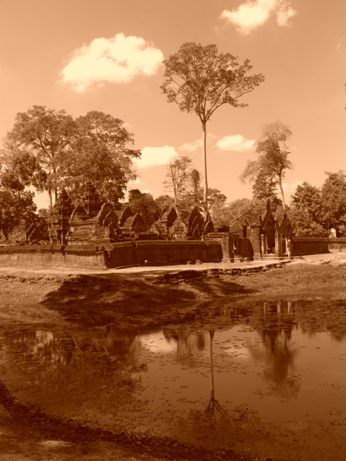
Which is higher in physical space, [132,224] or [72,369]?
[132,224]

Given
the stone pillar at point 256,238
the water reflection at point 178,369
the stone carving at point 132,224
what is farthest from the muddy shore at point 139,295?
the stone carving at point 132,224

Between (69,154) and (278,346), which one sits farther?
(69,154)

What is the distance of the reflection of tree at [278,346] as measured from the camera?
1008 centimetres

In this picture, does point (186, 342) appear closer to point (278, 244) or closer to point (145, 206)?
point (278, 244)

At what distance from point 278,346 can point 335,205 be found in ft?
158

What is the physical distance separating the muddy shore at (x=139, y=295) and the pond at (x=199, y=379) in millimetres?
554

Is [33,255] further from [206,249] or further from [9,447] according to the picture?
[9,447]

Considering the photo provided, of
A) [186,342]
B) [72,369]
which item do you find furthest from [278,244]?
[72,369]

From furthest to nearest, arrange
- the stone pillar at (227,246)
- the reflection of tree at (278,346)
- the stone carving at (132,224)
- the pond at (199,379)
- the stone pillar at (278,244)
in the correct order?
the stone carving at (132,224) → the stone pillar at (278,244) → the stone pillar at (227,246) → the reflection of tree at (278,346) → the pond at (199,379)

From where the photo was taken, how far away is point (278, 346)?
43.3ft

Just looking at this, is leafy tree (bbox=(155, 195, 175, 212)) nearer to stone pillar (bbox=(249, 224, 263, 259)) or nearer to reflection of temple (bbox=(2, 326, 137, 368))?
stone pillar (bbox=(249, 224, 263, 259))

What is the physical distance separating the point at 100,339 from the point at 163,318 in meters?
3.77

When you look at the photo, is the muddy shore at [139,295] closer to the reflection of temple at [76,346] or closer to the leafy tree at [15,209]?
the reflection of temple at [76,346]

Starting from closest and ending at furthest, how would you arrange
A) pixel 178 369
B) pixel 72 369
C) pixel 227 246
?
1. pixel 178 369
2. pixel 72 369
3. pixel 227 246
